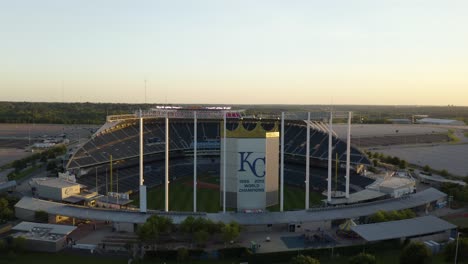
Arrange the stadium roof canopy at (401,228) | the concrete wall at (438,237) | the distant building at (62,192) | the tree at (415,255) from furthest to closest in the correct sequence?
the distant building at (62,192) → the concrete wall at (438,237) → the stadium roof canopy at (401,228) → the tree at (415,255)

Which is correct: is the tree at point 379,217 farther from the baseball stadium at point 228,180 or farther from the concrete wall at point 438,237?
the concrete wall at point 438,237

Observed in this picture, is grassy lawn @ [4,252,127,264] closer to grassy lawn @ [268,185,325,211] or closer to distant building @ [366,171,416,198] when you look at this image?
grassy lawn @ [268,185,325,211]

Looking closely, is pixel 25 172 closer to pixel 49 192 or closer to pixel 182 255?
pixel 49 192

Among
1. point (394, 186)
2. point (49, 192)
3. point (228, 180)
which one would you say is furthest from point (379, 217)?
point (49, 192)

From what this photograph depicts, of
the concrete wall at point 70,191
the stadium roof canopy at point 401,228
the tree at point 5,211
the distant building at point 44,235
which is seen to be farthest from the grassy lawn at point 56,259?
the stadium roof canopy at point 401,228

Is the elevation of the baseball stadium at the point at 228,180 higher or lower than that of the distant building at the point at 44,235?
higher

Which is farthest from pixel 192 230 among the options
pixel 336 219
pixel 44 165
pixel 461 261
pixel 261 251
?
pixel 44 165

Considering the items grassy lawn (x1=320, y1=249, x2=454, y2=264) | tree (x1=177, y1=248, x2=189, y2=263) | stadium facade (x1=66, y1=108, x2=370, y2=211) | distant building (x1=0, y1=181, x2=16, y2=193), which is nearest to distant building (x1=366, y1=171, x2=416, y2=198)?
stadium facade (x1=66, y1=108, x2=370, y2=211)

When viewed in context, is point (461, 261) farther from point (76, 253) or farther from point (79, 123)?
point (79, 123)
